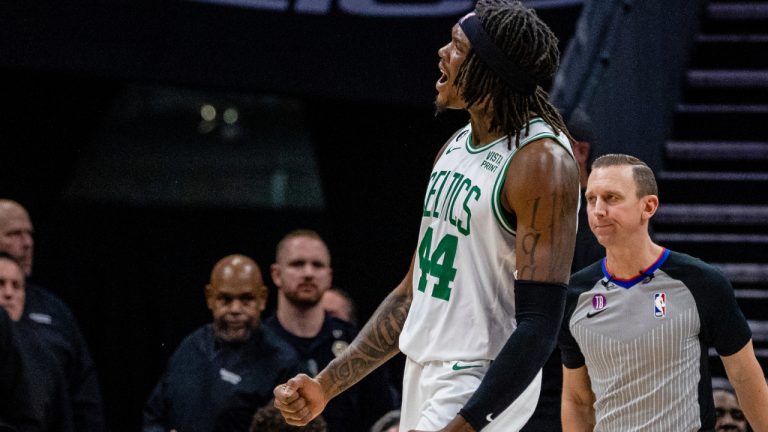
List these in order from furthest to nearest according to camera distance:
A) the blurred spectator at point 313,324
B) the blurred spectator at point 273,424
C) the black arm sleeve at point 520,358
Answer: the blurred spectator at point 313,324, the blurred spectator at point 273,424, the black arm sleeve at point 520,358

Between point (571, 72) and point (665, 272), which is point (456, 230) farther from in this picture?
point (571, 72)

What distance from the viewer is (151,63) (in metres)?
8.89

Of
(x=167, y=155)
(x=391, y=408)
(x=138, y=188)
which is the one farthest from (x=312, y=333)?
(x=167, y=155)

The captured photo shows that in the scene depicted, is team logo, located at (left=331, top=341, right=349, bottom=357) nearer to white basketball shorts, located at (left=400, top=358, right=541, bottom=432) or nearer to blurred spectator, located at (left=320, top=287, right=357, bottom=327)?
blurred spectator, located at (left=320, top=287, right=357, bottom=327)

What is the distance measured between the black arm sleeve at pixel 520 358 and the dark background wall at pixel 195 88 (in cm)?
573

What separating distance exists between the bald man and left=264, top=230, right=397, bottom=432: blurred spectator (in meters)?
0.19

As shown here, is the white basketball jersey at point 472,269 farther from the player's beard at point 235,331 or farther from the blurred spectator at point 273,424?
the player's beard at point 235,331

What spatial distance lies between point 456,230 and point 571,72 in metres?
4.41

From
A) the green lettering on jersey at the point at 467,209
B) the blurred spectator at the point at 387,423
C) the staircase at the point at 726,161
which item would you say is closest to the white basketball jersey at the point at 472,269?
the green lettering on jersey at the point at 467,209

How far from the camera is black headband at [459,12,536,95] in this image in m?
3.47

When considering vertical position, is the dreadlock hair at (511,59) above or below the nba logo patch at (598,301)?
above

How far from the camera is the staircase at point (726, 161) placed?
787 cm

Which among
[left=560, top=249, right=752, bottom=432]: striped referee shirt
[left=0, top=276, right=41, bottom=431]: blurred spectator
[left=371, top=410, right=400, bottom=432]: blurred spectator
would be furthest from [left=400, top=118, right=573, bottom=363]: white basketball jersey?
[left=371, top=410, right=400, bottom=432]: blurred spectator

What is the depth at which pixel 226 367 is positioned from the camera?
7023mm
